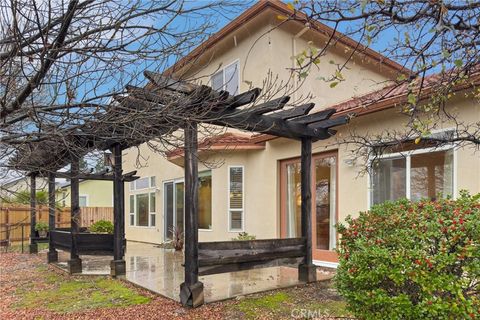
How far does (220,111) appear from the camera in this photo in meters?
5.82

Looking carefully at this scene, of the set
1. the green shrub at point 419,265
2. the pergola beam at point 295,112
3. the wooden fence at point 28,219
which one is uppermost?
the pergola beam at point 295,112

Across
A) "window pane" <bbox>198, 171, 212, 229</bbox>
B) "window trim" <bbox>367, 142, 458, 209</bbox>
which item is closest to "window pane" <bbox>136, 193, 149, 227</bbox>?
"window pane" <bbox>198, 171, 212, 229</bbox>

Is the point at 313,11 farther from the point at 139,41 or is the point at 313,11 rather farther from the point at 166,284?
the point at 166,284

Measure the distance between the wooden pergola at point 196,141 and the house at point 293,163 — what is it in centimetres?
86

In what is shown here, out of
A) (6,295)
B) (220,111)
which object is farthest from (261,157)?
(6,295)

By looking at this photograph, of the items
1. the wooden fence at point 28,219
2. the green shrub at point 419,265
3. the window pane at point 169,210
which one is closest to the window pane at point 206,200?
the window pane at point 169,210

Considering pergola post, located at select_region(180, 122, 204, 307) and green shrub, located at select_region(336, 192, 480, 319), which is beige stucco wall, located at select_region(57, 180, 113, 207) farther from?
green shrub, located at select_region(336, 192, 480, 319)

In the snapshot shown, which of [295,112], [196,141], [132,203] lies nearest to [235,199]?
[295,112]

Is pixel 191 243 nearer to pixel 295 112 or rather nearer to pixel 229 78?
pixel 295 112

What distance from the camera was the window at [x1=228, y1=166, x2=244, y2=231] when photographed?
485 inches

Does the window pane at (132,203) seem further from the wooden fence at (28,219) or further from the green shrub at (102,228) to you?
the green shrub at (102,228)

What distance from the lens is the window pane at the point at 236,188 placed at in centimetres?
1231

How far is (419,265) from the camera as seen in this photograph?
3.62 metres

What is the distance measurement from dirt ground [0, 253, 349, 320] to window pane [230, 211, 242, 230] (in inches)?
185
